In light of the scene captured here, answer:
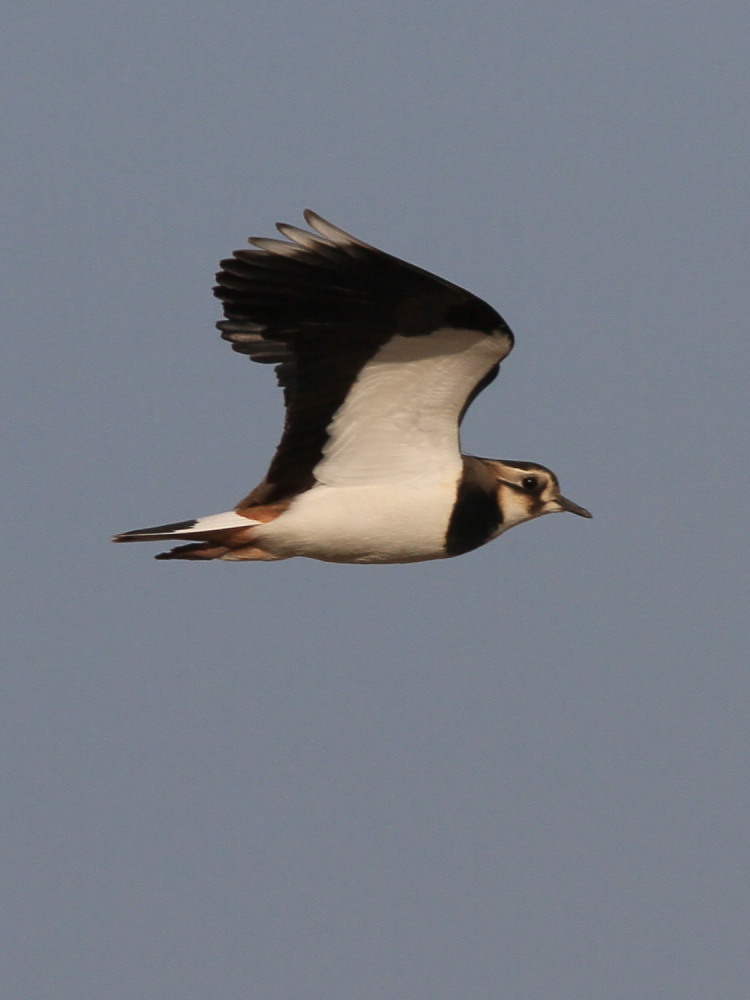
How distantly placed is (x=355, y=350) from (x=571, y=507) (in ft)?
5.94

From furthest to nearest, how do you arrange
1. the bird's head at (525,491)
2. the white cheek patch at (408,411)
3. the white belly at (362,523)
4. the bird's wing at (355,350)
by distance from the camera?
the bird's head at (525,491)
the white belly at (362,523)
the white cheek patch at (408,411)
the bird's wing at (355,350)

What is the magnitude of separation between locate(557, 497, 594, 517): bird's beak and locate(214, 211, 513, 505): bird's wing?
0.91 metres

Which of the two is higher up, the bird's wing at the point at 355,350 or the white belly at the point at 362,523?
the bird's wing at the point at 355,350

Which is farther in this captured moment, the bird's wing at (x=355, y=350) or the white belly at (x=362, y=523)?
the white belly at (x=362, y=523)

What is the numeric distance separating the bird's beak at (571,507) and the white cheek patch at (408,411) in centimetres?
89

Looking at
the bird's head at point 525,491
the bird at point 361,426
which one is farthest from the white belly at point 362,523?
the bird's head at point 525,491

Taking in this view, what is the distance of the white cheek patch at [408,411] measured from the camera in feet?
29.8

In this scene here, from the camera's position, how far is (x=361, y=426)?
9414mm

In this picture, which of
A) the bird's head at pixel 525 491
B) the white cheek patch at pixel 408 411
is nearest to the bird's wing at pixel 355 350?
the white cheek patch at pixel 408 411

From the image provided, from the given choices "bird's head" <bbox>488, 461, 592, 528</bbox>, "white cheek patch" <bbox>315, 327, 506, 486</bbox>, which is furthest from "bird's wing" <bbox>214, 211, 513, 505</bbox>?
"bird's head" <bbox>488, 461, 592, 528</bbox>

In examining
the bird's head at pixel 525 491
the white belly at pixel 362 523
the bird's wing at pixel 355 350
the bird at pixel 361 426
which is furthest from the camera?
the bird's head at pixel 525 491

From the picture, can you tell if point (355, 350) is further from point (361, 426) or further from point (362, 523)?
point (362, 523)

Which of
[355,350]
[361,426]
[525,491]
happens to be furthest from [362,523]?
[525,491]

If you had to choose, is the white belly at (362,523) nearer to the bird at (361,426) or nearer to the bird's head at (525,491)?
the bird at (361,426)
